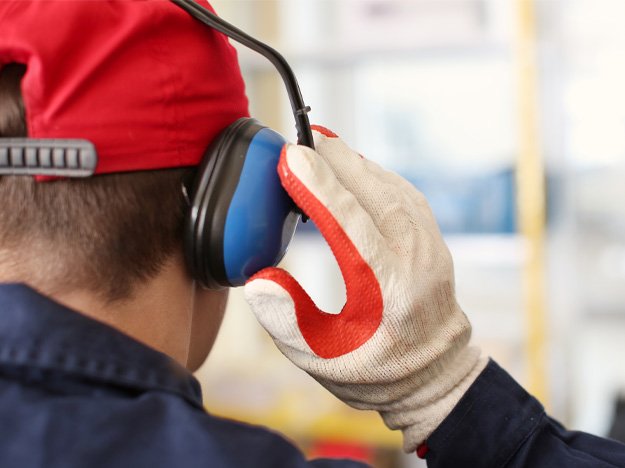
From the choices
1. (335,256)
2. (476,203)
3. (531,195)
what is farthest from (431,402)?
(476,203)

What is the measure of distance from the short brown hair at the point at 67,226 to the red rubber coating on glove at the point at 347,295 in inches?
5.3

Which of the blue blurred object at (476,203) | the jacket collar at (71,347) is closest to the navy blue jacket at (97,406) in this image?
the jacket collar at (71,347)

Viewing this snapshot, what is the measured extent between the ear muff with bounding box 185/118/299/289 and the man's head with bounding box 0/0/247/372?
2 cm

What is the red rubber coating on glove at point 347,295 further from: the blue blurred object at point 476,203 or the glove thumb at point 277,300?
the blue blurred object at point 476,203

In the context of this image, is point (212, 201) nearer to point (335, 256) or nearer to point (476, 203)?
point (335, 256)

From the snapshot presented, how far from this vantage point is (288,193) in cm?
77

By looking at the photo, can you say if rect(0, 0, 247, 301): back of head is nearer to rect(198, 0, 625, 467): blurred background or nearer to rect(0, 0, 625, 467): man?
rect(0, 0, 625, 467): man

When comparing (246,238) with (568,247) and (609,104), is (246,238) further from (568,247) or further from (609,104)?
(609,104)

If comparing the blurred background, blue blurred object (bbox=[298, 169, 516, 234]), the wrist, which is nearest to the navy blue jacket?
the wrist

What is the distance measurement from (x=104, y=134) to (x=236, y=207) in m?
0.14

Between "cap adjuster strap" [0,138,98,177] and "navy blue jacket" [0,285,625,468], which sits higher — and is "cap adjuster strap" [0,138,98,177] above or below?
above

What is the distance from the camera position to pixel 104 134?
67cm

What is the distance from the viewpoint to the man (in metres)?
0.58

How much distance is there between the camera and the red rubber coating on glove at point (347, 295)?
0.75 metres
